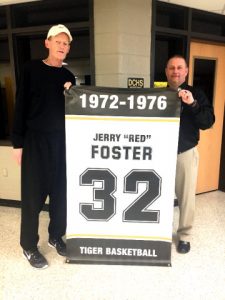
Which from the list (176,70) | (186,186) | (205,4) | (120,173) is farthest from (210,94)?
(120,173)

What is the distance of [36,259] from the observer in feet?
6.76

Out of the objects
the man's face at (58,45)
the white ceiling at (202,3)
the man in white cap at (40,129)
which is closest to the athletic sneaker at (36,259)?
the man in white cap at (40,129)

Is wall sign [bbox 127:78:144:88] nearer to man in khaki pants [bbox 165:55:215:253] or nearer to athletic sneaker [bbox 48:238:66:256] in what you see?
man in khaki pants [bbox 165:55:215:253]

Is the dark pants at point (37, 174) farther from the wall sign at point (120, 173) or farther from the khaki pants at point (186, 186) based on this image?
the khaki pants at point (186, 186)

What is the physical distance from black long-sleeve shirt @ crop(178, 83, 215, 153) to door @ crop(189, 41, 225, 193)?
105 cm

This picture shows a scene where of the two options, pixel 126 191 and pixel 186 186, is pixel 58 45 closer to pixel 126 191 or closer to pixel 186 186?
pixel 126 191

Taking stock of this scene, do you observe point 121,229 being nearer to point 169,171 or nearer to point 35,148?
point 169,171

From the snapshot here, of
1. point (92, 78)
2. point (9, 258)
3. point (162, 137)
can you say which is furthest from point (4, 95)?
point (162, 137)

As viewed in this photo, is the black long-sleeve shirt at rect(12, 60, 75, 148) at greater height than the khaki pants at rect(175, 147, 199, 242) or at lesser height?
greater

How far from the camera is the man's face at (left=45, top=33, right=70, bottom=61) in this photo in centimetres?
188

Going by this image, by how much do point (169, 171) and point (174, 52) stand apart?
160 centimetres

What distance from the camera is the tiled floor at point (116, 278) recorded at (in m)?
1.77

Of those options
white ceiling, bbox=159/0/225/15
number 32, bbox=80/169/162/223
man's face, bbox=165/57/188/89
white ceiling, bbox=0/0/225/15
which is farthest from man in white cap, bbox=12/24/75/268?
white ceiling, bbox=159/0/225/15

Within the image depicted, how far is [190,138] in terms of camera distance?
2113 millimetres
